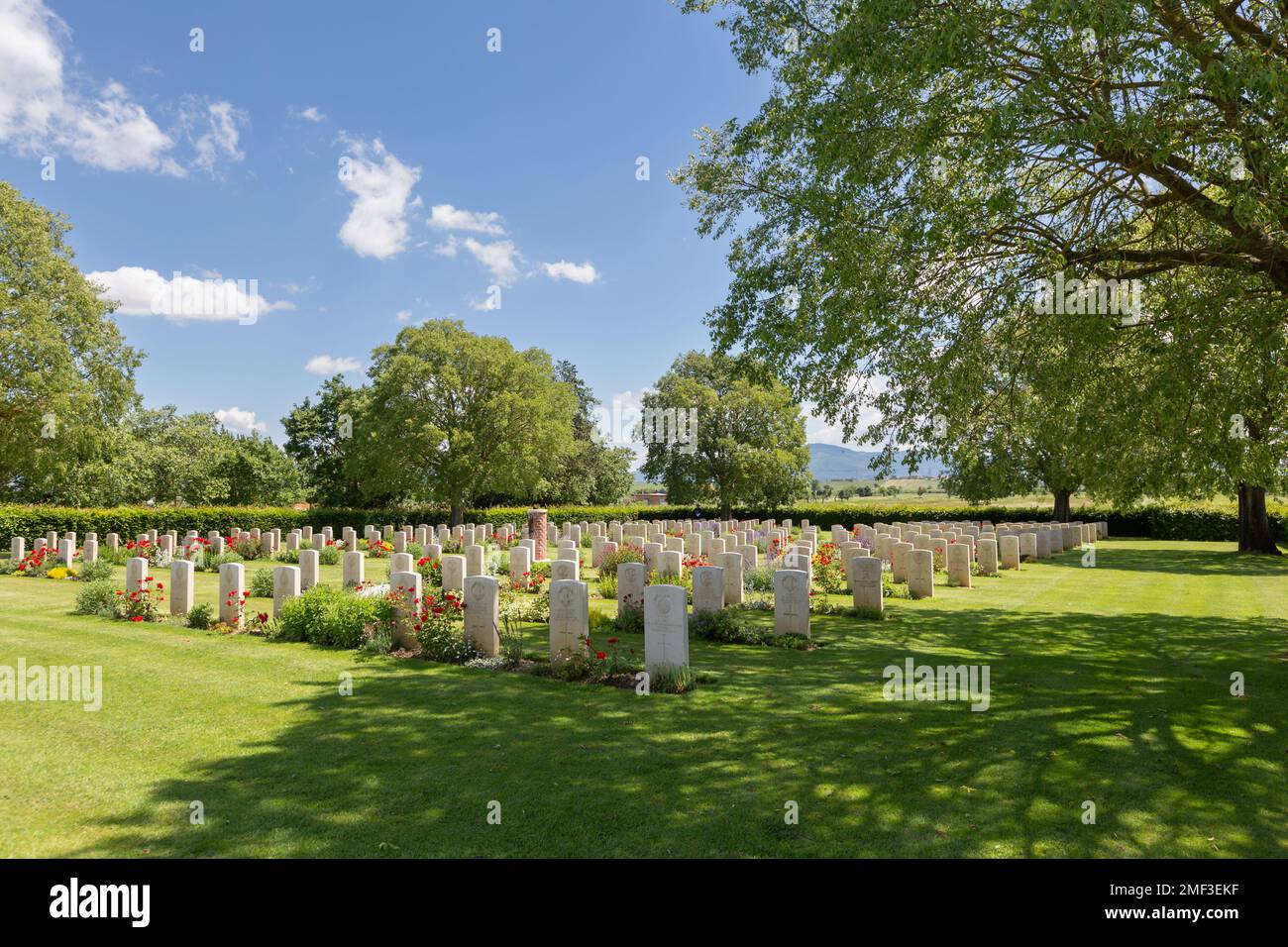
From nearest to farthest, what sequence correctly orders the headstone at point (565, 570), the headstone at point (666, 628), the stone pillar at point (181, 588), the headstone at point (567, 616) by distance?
the headstone at point (666, 628), the headstone at point (567, 616), the headstone at point (565, 570), the stone pillar at point (181, 588)

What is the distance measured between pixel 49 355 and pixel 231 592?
57.8ft

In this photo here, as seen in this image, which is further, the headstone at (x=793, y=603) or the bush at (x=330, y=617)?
the headstone at (x=793, y=603)

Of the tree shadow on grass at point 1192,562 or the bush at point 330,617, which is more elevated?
the bush at point 330,617

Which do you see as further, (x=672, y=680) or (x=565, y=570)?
(x=565, y=570)

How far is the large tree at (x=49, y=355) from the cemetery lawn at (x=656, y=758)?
684 inches

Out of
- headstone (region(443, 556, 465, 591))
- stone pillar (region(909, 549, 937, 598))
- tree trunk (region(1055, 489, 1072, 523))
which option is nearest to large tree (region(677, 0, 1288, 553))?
stone pillar (region(909, 549, 937, 598))

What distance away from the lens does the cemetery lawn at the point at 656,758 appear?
4344 millimetres

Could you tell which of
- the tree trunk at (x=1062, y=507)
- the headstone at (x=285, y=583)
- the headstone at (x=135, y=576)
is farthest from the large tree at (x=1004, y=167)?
the tree trunk at (x=1062, y=507)

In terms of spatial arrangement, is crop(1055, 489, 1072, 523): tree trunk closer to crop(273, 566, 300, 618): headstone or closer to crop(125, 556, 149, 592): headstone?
crop(273, 566, 300, 618): headstone

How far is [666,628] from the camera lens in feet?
27.0

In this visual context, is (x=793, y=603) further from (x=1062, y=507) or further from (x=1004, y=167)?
(x=1062, y=507)

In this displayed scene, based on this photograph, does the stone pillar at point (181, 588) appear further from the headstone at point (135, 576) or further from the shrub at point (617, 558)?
the shrub at point (617, 558)

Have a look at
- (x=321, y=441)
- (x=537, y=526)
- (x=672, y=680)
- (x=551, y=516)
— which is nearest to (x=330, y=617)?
(x=672, y=680)
